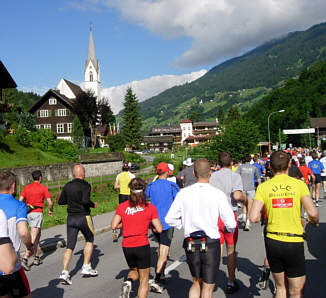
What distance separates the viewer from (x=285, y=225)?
4.27m

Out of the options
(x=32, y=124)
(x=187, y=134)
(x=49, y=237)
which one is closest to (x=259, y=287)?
(x=49, y=237)

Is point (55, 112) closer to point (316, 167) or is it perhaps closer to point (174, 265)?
point (316, 167)

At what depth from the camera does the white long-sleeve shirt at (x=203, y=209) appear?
4398 mm

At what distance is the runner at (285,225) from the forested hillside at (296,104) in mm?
101683

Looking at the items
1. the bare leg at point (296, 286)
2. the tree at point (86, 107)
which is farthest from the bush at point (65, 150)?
the bare leg at point (296, 286)

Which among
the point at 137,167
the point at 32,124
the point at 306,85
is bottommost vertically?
the point at 137,167

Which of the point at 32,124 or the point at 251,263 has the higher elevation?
the point at 32,124

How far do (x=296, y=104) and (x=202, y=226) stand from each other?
408 feet

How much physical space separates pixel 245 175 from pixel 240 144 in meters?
24.6

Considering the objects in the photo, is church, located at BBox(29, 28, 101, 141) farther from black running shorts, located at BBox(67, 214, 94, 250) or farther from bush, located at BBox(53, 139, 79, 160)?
black running shorts, located at BBox(67, 214, 94, 250)

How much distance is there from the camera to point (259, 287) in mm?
6062

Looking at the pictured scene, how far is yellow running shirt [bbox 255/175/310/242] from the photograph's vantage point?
4.25 meters

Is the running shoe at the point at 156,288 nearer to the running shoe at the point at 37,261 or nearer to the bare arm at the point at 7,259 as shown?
the bare arm at the point at 7,259

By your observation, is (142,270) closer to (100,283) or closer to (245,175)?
(100,283)
